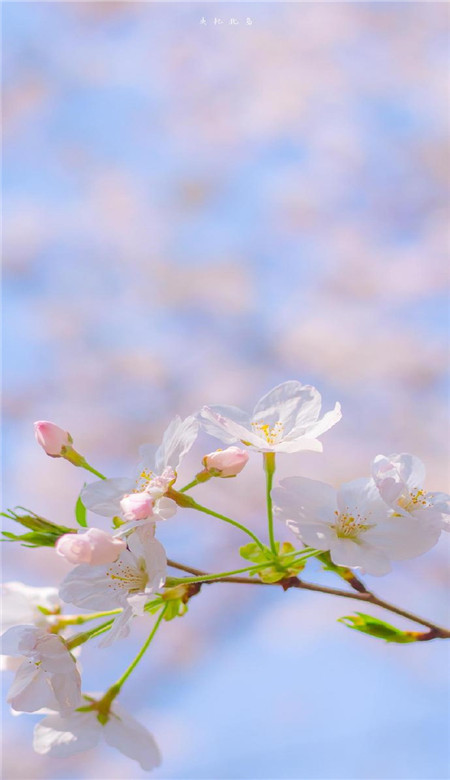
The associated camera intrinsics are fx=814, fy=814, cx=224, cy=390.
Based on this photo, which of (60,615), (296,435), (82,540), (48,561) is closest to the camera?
(82,540)

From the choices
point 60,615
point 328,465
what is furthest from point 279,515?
point 328,465

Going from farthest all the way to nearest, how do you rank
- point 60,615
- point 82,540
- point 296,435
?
point 60,615 < point 296,435 < point 82,540

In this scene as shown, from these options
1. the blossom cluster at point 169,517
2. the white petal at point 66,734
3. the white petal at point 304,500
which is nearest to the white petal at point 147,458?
the blossom cluster at point 169,517

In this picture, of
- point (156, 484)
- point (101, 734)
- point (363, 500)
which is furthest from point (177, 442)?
point (101, 734)

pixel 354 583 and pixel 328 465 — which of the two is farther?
pixel 328 465

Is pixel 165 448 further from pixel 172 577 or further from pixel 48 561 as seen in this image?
pixel 48 561

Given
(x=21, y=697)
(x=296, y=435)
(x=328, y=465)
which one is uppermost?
(x=328, y=465)
